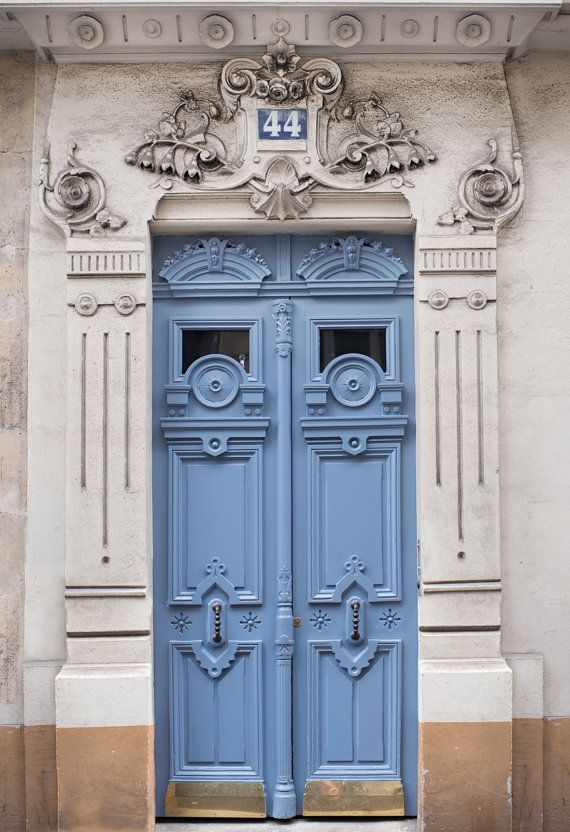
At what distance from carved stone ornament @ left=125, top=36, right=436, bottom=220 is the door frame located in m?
0.11

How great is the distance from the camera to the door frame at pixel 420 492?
5.62 metres

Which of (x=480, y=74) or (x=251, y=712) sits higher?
(x=480, y=74)

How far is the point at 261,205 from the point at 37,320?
1494mm

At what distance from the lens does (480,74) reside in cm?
593

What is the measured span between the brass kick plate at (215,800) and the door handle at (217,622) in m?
0.86

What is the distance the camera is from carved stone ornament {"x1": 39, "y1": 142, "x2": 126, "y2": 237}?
5793mm

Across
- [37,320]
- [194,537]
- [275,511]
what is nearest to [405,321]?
[275,511]

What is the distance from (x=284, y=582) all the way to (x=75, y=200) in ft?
8.44

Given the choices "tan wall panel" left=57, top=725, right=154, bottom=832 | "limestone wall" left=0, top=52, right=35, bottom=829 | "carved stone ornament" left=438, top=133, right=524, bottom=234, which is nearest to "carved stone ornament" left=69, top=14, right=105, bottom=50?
"limestone wall" left=0, top=52, right=35, bottom=829

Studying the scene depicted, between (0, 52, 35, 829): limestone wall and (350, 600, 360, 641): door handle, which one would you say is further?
(350, 600, 360, 641): door handle

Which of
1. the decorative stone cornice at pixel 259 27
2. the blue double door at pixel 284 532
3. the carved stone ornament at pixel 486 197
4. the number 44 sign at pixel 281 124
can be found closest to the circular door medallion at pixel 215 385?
the blue double door at pixel 284 532

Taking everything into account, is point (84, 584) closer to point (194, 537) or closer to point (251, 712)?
point (194, 537)

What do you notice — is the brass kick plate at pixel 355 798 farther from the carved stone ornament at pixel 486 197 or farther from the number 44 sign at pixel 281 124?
the number 44 sign at pixel 281 124

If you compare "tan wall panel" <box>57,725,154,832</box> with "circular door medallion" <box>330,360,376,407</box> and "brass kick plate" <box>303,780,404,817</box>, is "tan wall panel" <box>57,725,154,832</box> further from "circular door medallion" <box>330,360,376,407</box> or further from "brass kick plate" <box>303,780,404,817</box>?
"circular door medallion" <box>330,360,376,407</box>
